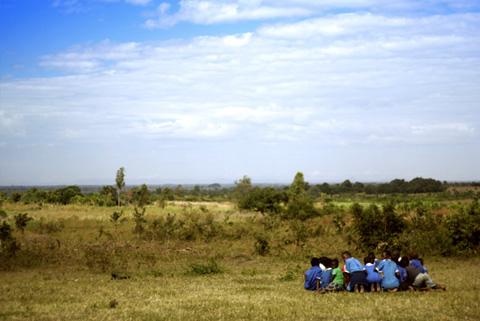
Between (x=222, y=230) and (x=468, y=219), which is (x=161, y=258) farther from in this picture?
(x=468, y=219)

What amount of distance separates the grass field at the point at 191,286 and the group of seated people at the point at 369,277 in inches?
19.9

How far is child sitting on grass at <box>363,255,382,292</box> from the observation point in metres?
12.0

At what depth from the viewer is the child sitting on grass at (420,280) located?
11.9m

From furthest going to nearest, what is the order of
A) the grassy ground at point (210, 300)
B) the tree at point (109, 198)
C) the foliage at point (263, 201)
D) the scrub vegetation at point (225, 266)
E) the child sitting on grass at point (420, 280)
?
the tree at point (109, 198) < the foliage at point (263, 201) < the child sitting on grass at point (420, 280) < the scrub vegetation at point (225, 266) < the grassy ground at point (210, 300)

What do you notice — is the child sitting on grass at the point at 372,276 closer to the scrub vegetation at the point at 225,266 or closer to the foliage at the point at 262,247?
the scrub vegetation at the point at 225,266

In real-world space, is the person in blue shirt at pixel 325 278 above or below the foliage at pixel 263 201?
below

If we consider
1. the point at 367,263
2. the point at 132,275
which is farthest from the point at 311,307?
the point at 132,275

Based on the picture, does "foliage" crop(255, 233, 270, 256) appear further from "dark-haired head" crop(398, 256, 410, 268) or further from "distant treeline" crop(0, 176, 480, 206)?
"distant treeline" crop(0, 176, 480, 206)

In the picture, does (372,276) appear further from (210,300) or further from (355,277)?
(210,300)

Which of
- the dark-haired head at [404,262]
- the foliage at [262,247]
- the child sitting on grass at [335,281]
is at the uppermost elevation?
the dark-haired head at [404,262]

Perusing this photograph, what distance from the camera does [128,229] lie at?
28.8 metres

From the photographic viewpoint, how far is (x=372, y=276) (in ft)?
39.4


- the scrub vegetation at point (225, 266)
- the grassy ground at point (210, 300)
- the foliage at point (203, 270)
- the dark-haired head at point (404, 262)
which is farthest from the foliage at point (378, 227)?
the dark-haired head at point (404, 262)

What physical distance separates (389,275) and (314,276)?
208 cm
